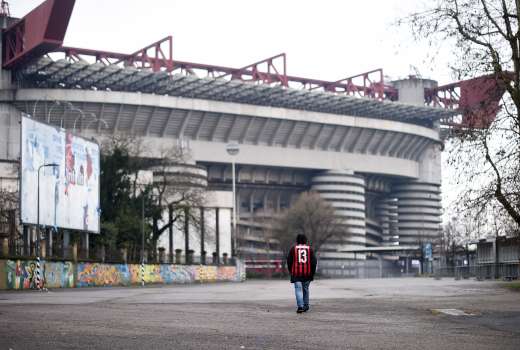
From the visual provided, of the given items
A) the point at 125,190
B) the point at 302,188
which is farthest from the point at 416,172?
the point at 125,190

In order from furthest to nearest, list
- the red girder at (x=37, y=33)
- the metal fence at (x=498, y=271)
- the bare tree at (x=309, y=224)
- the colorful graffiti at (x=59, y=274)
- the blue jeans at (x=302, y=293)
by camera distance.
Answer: the bare tree at (x=309, y=224) → the red girder at (x=37, y=33) → the metal fence at (x=498, y=271) → the colorful graffiti at (x=59, y=274) → the blue jeans at (x=302, y=293)

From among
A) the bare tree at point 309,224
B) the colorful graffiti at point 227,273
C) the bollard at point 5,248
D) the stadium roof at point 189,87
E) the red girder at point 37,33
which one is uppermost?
the red girder at point 37,33

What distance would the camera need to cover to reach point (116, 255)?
73.1 meters

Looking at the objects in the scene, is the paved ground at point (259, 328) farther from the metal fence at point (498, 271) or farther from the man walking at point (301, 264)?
the metal fence at point (498, 271)

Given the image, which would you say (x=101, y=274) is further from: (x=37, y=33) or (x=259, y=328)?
(x=37, y=33)

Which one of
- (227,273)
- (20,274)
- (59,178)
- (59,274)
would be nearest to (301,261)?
(20,274)

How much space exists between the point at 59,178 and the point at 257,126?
301ft

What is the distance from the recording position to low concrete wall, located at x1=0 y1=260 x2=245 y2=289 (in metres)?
53.6

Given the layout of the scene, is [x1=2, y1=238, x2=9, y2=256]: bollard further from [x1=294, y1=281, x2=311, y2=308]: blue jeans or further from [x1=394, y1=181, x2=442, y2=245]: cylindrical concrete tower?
[x1=394, y1=181, x2=442, y2=245]: cylindrical concrete tower

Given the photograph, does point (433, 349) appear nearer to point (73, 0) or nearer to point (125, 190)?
point (125, 190)

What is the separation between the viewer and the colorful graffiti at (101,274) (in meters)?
64.2

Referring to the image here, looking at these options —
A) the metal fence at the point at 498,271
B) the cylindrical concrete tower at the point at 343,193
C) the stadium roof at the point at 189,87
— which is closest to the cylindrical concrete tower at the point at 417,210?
the cylindrical concrete tower at the point at 343,193

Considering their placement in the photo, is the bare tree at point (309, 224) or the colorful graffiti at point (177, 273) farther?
the bare tree at point (309, 224)

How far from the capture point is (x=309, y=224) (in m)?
137
